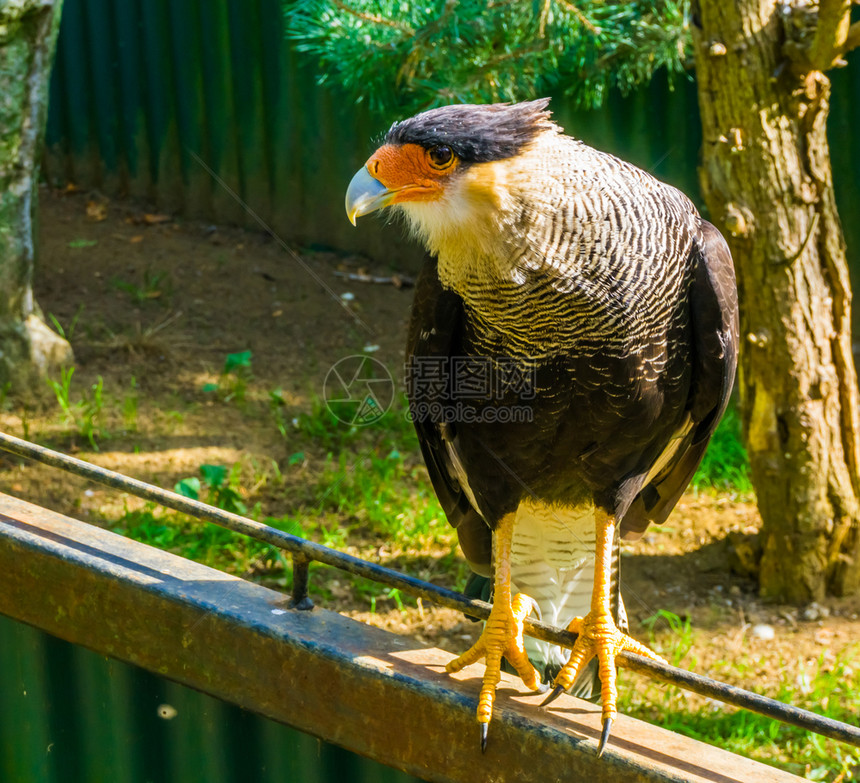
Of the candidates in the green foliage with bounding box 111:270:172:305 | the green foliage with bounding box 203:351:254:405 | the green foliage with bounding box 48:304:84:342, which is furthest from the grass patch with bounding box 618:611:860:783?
the green foliage with bounding box 111:270:172:305

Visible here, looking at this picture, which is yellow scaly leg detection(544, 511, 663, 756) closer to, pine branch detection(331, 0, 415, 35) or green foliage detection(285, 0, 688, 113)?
green foliage detection(285, 0, 688, 113)

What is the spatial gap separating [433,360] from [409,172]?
1.83 feet

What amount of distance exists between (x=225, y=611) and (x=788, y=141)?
8.15 ft

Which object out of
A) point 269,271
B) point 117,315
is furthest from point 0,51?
point 269,271

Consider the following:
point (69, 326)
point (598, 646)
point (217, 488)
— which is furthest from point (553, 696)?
point (69, 326)

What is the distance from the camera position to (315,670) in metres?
1.78

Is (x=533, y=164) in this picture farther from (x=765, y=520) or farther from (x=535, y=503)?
(x=765, y=520)

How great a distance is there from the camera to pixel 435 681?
1.79m

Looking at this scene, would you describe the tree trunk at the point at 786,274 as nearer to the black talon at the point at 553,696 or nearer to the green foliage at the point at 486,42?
the green foliage at the point at 486,42

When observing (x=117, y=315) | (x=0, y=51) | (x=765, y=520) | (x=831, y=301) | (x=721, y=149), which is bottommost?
(x=765, y=520)

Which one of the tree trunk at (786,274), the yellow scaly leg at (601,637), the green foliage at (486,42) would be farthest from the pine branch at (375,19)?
the yellow scaly leg at (601,637)

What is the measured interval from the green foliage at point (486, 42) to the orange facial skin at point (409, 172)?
1.93m

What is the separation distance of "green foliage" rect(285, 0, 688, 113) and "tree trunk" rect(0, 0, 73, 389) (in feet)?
3.95

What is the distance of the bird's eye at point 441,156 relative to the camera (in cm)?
199
